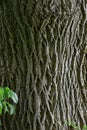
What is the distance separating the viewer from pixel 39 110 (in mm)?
2701

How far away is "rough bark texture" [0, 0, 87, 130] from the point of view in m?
2.69

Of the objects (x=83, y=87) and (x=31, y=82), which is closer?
(x=31, y=82)

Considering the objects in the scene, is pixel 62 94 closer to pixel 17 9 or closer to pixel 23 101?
pixel 23 101

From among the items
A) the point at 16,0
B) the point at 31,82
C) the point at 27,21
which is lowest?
the point at 31,82

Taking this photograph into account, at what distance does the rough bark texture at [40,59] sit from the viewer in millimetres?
2693

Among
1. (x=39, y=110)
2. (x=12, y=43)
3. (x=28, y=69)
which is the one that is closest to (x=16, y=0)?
(x=12, y=43)

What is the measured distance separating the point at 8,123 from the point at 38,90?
1.49ft

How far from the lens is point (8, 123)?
9.09ft

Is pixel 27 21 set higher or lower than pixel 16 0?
lower

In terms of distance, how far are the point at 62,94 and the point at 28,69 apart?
426 millimetres

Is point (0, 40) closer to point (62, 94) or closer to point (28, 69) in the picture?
point (28, 69)

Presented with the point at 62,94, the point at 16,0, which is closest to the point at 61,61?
the point at 62,94

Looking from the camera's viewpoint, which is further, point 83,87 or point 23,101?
point 83,87

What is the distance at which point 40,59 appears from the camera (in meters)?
2.73
